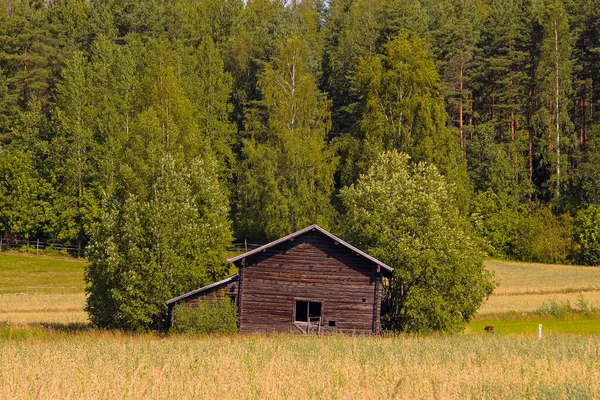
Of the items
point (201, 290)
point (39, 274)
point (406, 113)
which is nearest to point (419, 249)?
point (201, 290)

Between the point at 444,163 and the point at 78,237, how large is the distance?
3529 cm

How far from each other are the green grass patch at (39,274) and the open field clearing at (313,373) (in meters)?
44.8

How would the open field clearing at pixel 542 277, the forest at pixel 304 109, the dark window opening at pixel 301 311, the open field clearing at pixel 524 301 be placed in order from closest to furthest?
1. the dark window opening at pixel 301 311
2. the open field clearing at pixel 524 301
3. the open field clearing at pixel 542 277
4. the forest at pixel 304 109

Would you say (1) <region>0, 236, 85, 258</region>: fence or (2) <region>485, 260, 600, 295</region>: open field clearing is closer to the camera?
(2) <region>485, 260, 600, 295</region>: open field clearing

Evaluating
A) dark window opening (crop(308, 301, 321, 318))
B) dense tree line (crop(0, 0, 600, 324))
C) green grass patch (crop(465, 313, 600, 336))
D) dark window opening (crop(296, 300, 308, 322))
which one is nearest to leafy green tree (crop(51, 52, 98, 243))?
dense tree line (crop(0, 0, 600, 324))

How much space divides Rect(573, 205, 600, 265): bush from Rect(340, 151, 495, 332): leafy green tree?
36.7 meters

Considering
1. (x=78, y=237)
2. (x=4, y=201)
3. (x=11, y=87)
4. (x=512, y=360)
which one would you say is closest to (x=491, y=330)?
(x=512, y=360)

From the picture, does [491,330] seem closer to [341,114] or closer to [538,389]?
[538,389]

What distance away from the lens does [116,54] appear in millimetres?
85625

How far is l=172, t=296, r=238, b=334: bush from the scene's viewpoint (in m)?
39.5

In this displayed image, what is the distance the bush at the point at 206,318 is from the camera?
39469mm

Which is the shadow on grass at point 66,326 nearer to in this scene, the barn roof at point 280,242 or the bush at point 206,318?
the bush at point 206,318

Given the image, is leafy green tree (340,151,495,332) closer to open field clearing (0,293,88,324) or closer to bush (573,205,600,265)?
open field clearing (0,293,88,324)

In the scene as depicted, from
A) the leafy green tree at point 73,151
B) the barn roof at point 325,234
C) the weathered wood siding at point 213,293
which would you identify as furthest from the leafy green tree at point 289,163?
the barn roof at point 325,234
